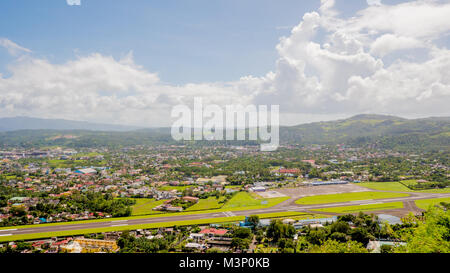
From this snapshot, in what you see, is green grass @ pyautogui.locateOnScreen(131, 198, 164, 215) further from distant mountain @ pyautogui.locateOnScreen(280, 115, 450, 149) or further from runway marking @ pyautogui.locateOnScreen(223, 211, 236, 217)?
distant mountain @ pyautogui.locateOnScreen(280, 115, 450, 149)

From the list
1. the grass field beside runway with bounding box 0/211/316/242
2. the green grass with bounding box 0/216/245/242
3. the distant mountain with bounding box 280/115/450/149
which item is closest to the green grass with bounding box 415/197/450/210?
the grass field beside runway with bounding box 0/211/316/242

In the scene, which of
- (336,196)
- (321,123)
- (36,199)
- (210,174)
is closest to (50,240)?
(36,199)

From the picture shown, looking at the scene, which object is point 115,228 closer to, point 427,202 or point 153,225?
point 153,225

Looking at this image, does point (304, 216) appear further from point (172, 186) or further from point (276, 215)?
point (172, 186)

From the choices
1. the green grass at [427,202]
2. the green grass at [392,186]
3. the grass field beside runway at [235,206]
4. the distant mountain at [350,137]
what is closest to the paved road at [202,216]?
the grass field beside runway at [235,206]

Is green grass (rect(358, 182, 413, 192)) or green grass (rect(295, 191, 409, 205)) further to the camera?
green grass (rect(358, 182, 413, 192))
